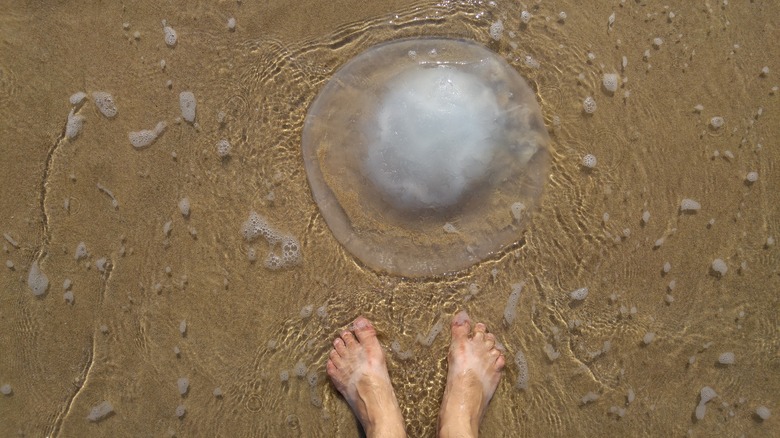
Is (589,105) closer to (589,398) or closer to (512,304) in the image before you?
(512,304)

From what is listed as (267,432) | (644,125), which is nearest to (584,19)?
(644,125)

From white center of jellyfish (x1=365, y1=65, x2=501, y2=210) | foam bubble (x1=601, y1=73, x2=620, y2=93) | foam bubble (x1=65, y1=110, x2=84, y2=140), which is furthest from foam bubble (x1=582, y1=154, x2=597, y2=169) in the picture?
foam bubble (x1=65, y1=110, x2=84, y2=140)

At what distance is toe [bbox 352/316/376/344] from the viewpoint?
301 cm

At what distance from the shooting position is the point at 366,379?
294cm

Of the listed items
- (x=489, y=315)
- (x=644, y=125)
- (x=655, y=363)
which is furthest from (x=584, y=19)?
(x=655, y=363)

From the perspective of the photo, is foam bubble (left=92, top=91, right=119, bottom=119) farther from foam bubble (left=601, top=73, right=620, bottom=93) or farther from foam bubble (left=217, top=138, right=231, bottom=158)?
foam bubble (left=601, top=73, right=620, bottom=93)

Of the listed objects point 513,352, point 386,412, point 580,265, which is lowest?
point 386,412

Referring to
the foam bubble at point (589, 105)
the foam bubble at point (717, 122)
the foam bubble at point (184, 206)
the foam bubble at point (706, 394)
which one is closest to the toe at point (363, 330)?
the foam bubble at point (184, 206)

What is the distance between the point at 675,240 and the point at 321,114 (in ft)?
7.46

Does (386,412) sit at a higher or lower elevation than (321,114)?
lower

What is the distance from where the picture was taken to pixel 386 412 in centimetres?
292

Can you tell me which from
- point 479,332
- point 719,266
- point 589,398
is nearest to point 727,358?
point 719,266

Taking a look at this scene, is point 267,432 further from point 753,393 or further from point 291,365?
point 753,393

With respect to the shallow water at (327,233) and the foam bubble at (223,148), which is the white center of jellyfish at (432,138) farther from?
the foam bubble at (223,148)
